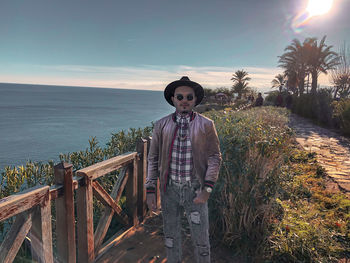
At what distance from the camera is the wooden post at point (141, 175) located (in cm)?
392

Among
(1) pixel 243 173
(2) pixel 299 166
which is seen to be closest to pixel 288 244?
(1) pixel 243 173

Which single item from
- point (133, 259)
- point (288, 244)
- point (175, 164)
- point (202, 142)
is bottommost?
point (133, 259)

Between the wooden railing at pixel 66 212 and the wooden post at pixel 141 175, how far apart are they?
0.06 m

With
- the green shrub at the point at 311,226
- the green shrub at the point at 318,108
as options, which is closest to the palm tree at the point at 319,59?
the green shrub at the point at 318,108

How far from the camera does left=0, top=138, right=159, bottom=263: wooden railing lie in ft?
6.58

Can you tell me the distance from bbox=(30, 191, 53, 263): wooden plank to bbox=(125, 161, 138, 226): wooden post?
4.93 feet

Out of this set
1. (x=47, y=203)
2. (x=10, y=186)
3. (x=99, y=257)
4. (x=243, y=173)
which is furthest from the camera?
(x=10, y=186)

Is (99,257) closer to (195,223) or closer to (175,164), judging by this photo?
(195,223)

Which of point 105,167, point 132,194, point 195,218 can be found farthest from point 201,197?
point 132,194

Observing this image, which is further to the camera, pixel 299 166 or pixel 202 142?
pixel 299 166

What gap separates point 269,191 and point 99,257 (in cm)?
240

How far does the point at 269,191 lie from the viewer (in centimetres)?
358

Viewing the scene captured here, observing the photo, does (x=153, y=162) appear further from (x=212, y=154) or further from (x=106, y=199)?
(x=106, y=199)

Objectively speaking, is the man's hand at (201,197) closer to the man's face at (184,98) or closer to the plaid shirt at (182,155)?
the plaid shirt at (182,155)
